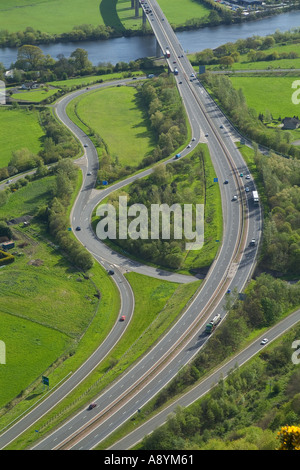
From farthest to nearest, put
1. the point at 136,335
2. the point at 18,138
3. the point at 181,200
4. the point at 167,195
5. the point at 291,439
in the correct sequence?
the point at 18,138 < the point at 181,200 < the point at 167,195 < the point at 136,335 < the point at 291,439

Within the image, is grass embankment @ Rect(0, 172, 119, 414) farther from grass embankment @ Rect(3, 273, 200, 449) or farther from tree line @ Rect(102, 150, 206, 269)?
tree line @ Rect(102, 150, 206, 269)

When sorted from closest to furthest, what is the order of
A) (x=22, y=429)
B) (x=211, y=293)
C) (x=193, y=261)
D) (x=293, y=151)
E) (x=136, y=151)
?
(x=22, y=429)
(x=211, y=293)
(x=193, y=261)
(x=293, y=151)
(x=136, y=151)

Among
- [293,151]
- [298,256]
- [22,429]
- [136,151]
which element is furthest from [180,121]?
[22,429]

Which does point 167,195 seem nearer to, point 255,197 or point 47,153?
point 255,197

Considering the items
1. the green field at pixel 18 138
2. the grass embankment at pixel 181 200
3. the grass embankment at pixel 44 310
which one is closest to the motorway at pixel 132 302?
the grass embankment at pixel 181 200

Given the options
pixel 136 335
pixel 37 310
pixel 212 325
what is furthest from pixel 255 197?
pixel 37 310

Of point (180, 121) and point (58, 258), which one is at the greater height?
point (180, 121)

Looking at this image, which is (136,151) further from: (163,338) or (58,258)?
(163,338)

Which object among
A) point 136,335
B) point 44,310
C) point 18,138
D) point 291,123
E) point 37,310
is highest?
point 18,138
